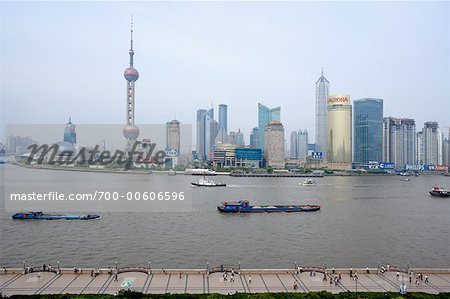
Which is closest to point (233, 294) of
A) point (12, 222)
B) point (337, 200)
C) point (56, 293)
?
point (56, 293)

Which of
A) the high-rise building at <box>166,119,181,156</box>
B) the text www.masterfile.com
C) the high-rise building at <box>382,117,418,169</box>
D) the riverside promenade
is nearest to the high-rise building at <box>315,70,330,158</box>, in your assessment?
the high-rise building at <box>382,117,418,169</box>

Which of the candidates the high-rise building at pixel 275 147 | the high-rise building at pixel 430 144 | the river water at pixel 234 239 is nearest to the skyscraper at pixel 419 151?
the high-rise building at pixel 430 144

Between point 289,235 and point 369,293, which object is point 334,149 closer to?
point 289,235

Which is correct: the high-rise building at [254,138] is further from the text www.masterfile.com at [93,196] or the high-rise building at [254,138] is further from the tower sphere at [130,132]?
the text www.masterfile.com at [93,196]

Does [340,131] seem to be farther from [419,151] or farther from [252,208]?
[252,208]

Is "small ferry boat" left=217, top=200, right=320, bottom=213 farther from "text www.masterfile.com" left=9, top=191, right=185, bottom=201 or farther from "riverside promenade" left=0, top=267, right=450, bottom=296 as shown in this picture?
"riverside promenade" left=0, top=267, right=450, bottom=296

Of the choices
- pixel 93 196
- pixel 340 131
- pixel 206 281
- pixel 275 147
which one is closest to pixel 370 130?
pixel 340 131

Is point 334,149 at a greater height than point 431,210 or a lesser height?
greater
